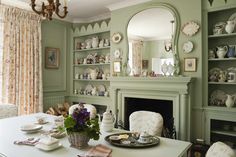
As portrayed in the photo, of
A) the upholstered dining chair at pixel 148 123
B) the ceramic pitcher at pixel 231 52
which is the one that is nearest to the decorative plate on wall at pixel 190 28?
the ceramic pitcher at pixel 231 52

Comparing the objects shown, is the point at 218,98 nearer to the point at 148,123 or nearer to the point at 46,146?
the point at 148,123

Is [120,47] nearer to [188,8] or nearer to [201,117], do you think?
[188,8]

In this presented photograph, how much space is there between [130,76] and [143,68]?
28cm

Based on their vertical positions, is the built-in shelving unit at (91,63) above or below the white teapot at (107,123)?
above

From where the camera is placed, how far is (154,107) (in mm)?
3549

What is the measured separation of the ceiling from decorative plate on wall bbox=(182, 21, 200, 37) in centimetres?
96

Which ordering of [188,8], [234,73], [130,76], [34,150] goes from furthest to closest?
[130,76]
[188,8]
[234,73]
[34,150]

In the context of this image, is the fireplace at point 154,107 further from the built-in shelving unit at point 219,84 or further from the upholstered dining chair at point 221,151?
the upholstered dining chair at point 221,151

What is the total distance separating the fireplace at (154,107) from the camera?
3359mm

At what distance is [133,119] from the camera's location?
2430 mm

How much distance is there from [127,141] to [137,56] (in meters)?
2.21

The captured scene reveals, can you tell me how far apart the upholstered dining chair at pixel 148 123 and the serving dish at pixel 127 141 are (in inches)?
18.0

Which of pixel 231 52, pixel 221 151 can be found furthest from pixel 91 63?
pixel 221 151

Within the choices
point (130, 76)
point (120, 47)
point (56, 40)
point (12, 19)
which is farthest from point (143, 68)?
point (12, 19)
